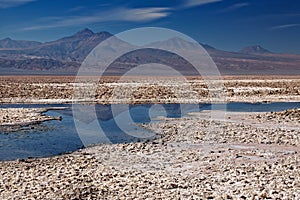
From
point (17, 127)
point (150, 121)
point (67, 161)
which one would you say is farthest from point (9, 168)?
point (150, 121)

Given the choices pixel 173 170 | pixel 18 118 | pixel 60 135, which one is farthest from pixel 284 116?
pixel 18 118

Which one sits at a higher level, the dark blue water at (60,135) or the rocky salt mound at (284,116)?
the rocky salt mound at (284,116)

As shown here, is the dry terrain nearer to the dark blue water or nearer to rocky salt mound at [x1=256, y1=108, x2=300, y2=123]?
the dark blue water

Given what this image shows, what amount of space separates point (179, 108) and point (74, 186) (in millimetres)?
24122

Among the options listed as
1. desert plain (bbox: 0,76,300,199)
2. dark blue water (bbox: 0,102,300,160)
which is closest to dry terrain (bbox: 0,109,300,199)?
desert plain (bbox: 0,76,300,199)

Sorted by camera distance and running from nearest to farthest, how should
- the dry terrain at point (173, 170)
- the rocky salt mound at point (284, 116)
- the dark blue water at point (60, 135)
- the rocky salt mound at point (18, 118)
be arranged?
the dry terrain at point (173, 170) < the dark blue water at point (60, 135) < the rocky salt mound at point (18, 118) < the rocky salt mound at point (284, 116)

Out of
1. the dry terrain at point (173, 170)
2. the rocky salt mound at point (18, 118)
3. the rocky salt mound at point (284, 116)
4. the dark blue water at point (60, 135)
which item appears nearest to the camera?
the dry terrain at point (173, 170)

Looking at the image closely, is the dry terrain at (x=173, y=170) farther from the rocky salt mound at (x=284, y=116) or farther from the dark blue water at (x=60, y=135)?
the rocky salt mound at (x=284, y=116)

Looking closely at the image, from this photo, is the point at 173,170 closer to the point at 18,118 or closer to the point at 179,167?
the point at 179,167

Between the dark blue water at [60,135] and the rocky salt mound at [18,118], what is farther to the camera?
the rocky salt mound at [18,118]

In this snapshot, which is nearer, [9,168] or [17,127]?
[9,168]

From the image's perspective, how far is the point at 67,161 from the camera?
14875 mm

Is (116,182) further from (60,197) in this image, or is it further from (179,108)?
(179,108)

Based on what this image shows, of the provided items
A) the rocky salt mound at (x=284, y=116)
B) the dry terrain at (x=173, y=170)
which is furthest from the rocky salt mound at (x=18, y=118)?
the rocky salt mound at (x=284, y=116)
